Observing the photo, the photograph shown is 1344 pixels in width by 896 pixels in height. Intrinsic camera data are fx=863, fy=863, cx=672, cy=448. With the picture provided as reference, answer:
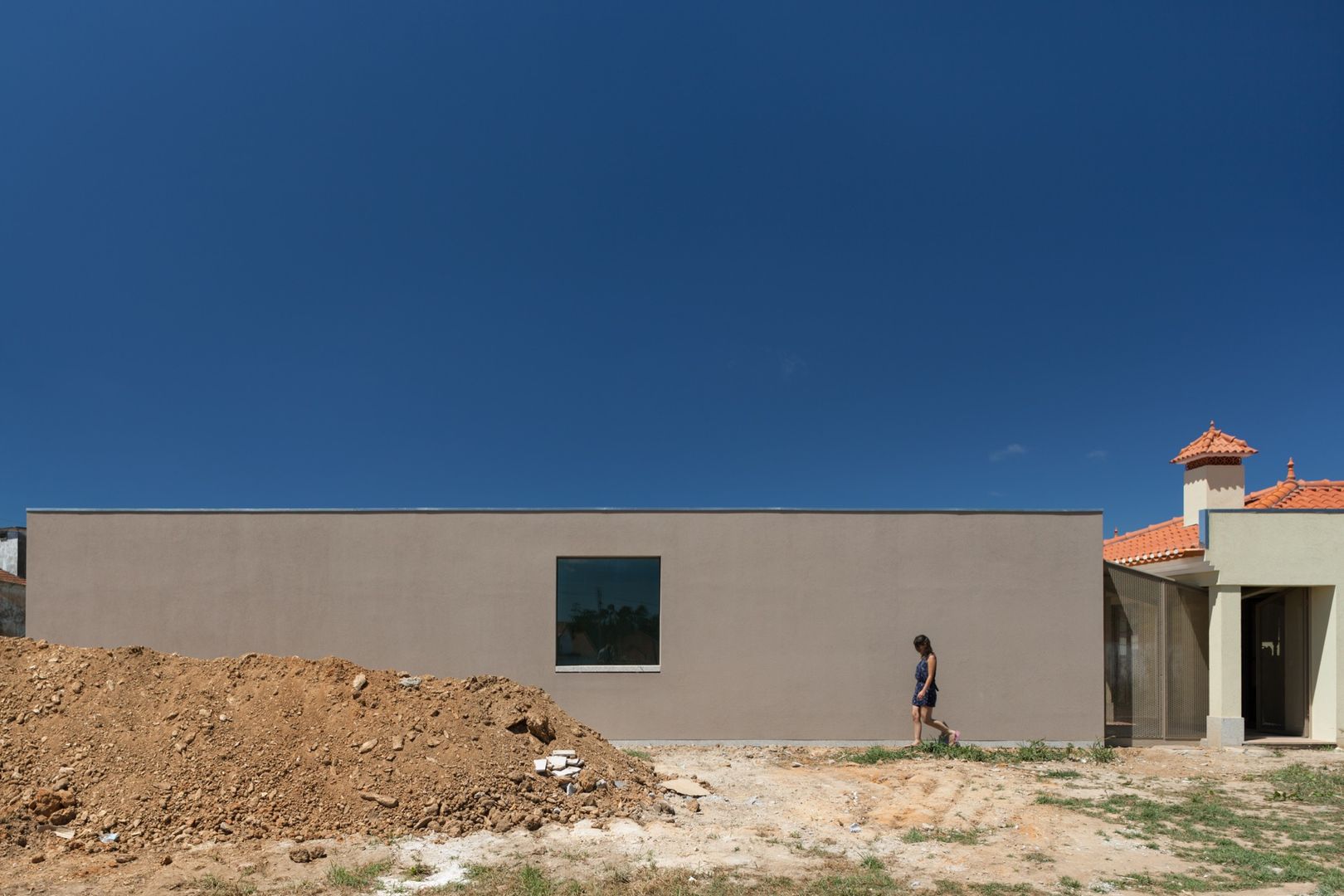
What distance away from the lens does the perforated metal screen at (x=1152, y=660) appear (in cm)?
1233

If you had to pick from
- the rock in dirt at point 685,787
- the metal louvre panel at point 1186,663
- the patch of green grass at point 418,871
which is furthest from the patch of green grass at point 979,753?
the patch of green grass at point 418,871

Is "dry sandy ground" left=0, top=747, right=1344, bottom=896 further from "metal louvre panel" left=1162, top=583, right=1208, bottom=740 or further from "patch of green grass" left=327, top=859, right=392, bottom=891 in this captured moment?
"metal louvre panel" left=1162, top=583, right=1208, bottom=740

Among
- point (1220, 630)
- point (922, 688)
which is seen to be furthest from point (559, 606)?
point (1220, 630)

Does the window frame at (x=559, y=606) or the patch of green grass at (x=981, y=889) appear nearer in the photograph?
the patch of green grass at (x=981, y=889)

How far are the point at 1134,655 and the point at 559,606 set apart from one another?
326 inches

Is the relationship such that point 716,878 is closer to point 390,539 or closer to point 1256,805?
point 1256,805

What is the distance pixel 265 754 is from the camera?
7.97 meters

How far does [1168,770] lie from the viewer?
1045cm

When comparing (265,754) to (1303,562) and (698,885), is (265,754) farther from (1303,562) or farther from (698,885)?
(1303,562)

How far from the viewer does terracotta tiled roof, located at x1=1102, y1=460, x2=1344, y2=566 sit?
527 inches

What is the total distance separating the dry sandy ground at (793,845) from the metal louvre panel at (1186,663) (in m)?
2.53

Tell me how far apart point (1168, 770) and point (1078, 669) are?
1.83m

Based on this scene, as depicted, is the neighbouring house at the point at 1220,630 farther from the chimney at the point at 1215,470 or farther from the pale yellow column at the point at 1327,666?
the chimney at the point at 1215,470

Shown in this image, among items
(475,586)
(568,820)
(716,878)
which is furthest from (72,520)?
(716,878)
